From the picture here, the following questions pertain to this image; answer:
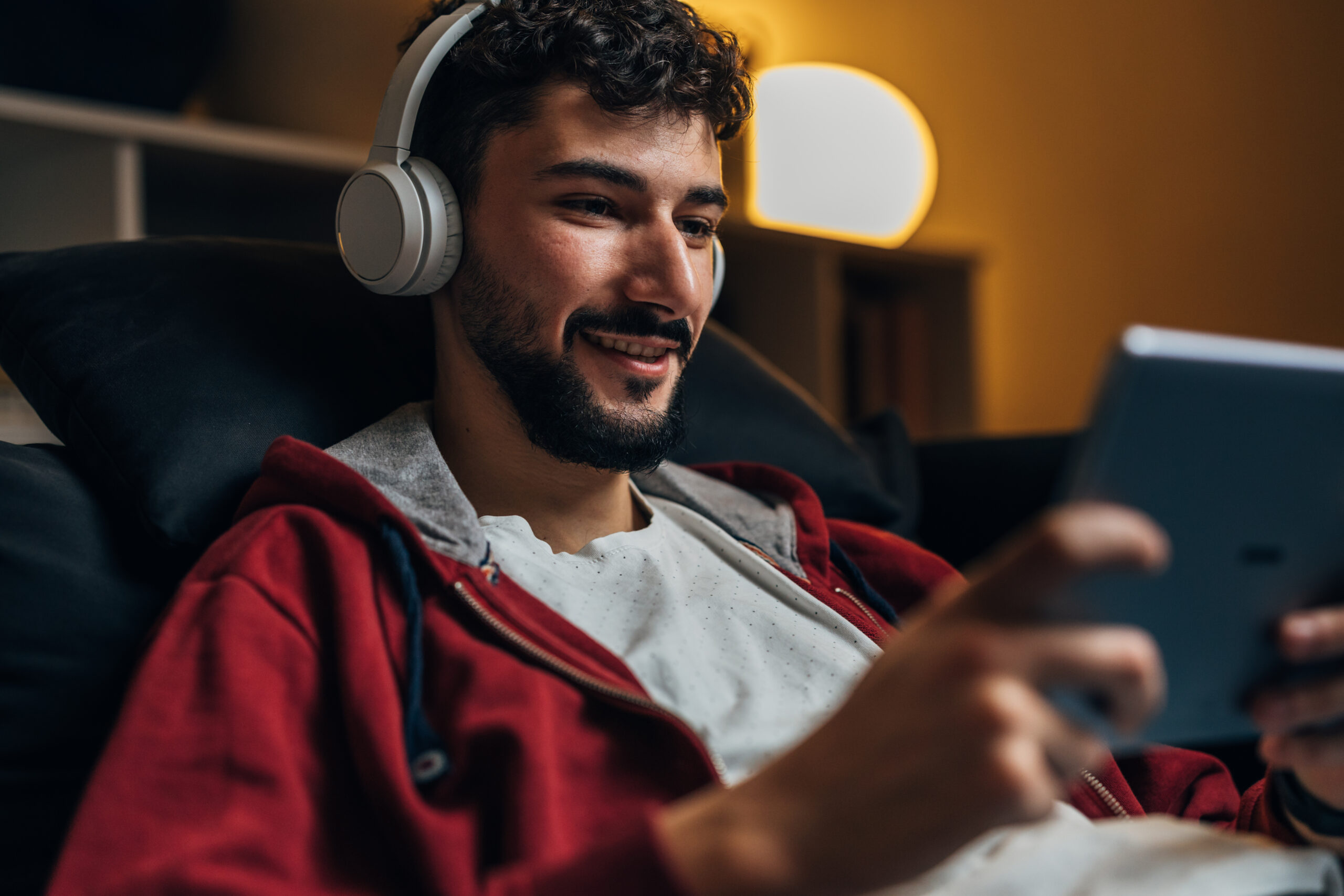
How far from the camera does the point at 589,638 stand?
0.77 metres

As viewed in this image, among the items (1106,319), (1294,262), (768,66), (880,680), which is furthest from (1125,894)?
(768,66)

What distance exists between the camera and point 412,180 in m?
0.97

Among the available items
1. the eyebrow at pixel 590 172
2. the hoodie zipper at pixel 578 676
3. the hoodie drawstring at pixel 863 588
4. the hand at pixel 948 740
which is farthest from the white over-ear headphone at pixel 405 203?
the hand at pixel 948 740

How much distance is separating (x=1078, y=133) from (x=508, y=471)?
1815 mm

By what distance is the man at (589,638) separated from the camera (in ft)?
1.45

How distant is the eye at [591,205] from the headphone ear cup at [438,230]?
4.3 inches

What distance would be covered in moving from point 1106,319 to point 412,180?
1733 millimetres

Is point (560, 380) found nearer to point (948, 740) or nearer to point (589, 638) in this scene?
point (589, 638)

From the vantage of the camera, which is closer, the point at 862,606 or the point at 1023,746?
the point at 1023,746

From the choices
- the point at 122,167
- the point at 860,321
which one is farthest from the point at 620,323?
the point at 860,321

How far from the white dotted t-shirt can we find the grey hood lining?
49 mm

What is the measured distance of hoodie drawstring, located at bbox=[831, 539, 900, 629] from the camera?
3.36ft

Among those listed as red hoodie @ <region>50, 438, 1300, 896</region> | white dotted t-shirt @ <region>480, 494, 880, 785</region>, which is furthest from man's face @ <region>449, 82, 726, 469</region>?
red hoodie @ <region>50, 438, 1300, 896</region>

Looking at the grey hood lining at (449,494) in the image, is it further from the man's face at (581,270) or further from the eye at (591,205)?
the eye at (591,205)
